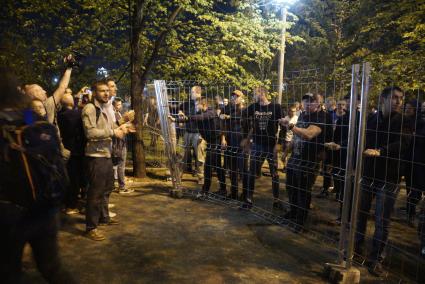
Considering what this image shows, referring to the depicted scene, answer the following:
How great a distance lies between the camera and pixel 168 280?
399 cm

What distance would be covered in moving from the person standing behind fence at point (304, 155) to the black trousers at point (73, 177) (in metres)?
3.41

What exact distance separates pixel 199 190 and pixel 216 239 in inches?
99.7

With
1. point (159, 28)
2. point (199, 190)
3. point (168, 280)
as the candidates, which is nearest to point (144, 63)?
point (159, 28)

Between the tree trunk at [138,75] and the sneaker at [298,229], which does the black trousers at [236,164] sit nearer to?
the sneaker at [298,229]

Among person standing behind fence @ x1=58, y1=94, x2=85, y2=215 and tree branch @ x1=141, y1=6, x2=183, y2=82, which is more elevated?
tree branch @ x1=141, y1=6, x2=183, y2=82

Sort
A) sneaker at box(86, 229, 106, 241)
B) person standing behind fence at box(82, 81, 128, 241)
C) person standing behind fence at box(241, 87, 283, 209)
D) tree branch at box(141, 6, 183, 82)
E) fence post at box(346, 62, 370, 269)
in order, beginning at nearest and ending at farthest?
fence post at box(346, 62, 370, 269) < person standing behind fence at box(82, 81, 128, 241) < sneaker at box(86, 229, 106, 241) < person standing behind fence at box(241, 87, 283, 209) < tree branch at box(141, 6, 183, 82)

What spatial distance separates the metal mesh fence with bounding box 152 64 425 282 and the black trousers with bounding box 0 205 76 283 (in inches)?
113

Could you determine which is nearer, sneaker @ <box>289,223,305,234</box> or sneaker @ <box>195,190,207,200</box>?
sneaker @ <box>289,223,305,234</box>

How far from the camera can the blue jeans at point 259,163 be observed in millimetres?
6434

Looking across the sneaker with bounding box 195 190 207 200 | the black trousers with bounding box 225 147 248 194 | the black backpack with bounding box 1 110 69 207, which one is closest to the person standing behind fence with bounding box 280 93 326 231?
the black trousers with bounding box 225 147 248 194

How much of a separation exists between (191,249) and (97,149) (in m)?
1.81

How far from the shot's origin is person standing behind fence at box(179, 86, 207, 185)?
7.03 metres

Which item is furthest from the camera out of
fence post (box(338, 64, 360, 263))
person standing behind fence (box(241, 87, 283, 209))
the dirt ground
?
person standing behind fence (box(241, 87, 283, 209))

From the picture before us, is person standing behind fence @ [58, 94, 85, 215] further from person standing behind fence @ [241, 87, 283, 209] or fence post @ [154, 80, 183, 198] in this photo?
person standing behind fence @ [241, 87, 283, 209]
